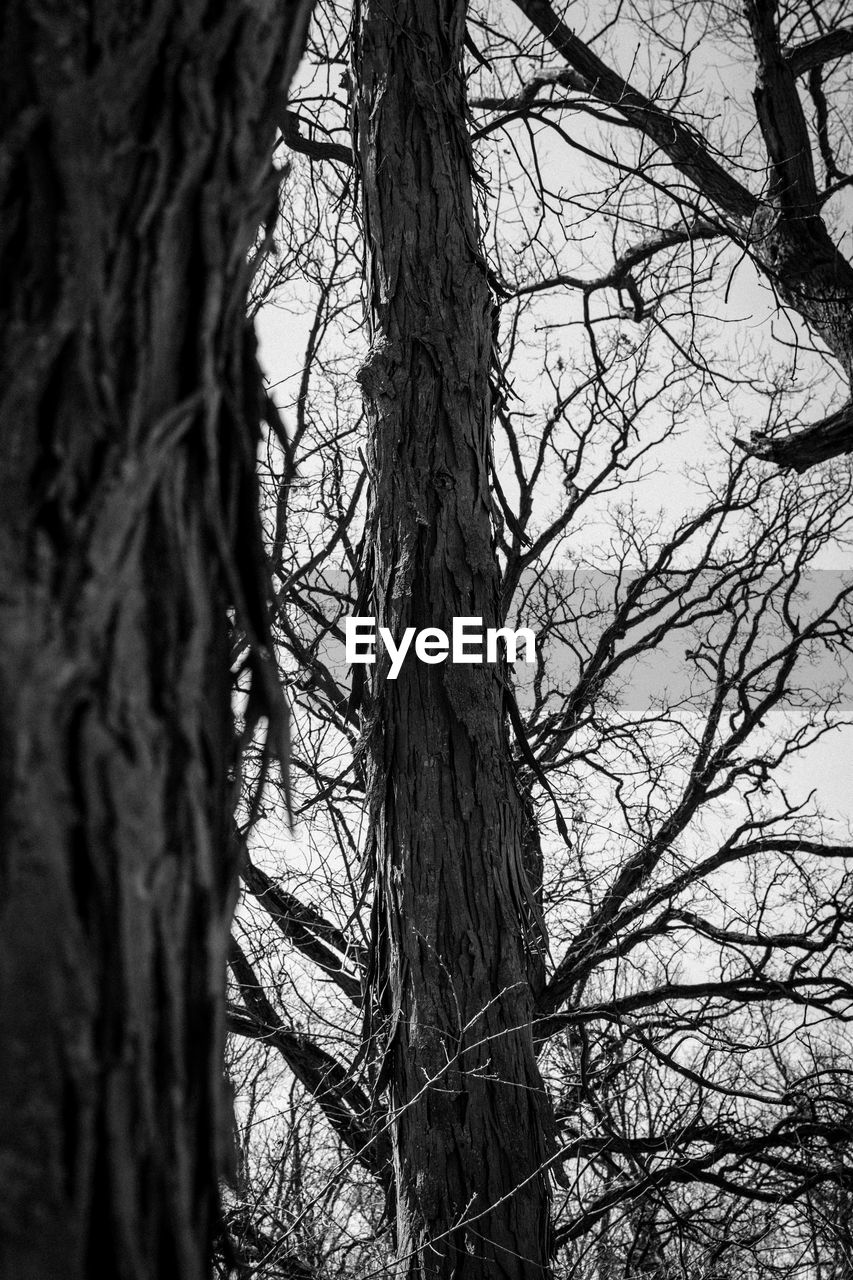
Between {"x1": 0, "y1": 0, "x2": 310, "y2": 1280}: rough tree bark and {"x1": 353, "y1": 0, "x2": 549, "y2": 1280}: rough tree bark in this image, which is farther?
{"x1": 353, "y1": 0, "x2": 549, "y2": 1280}: rough tree bark

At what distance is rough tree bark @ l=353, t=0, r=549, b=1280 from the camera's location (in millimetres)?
2725

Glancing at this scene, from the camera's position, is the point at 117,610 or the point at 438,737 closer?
the point at 117,610

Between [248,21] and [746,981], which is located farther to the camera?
[746,981]

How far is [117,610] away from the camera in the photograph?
0.79 m

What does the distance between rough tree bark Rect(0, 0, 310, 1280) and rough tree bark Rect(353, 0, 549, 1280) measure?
80.4 inches

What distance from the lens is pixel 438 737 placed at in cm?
300

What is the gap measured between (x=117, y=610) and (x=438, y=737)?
2251 mm

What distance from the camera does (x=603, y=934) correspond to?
5.48m

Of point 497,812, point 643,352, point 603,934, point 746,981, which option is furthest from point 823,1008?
point 643,352

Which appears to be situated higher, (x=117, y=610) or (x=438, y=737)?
(x=438, y=737)

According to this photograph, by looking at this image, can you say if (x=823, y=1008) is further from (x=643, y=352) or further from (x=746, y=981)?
(x=643, y=352)

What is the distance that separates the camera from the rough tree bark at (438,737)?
8.94 ft

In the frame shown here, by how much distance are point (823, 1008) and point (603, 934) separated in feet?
3.61

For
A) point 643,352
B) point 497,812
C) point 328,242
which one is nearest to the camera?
point 497,812
